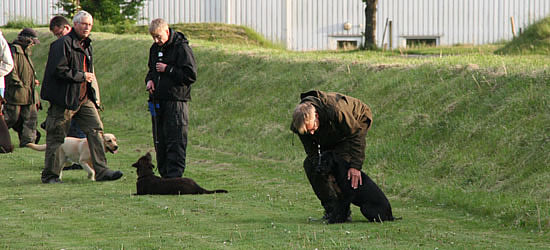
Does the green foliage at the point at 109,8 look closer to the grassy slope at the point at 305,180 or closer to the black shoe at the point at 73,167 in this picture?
the grassy slope at the point at 305,180

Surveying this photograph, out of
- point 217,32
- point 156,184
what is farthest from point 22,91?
point 217,32

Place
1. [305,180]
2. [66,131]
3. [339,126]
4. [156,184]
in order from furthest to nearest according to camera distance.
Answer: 1. [305,180]
2. [66,131]
3. [156,184]
4. [339,126]

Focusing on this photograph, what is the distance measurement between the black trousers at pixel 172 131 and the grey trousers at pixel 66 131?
0.83 m

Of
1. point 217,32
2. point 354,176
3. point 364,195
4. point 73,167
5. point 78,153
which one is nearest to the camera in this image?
point 354,176

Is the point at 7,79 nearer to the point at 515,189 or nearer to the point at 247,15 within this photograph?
the point at 515,189

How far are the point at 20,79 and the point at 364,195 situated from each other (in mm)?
8314

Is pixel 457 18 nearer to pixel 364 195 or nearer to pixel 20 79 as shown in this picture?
pixel 20 79

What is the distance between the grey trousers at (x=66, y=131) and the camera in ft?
36.3

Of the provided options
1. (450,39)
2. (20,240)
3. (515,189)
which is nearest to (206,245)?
(20,240)

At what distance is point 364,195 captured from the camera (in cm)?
824

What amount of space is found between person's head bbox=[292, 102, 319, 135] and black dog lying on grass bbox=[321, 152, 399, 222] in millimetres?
716

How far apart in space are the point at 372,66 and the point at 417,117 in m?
4.29

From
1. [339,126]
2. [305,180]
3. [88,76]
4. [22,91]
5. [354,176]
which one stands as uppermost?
[88,76]

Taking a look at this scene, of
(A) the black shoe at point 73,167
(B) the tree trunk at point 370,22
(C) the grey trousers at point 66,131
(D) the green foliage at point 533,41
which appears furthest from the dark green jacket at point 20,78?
(B) the tree trunk at point 370,22
